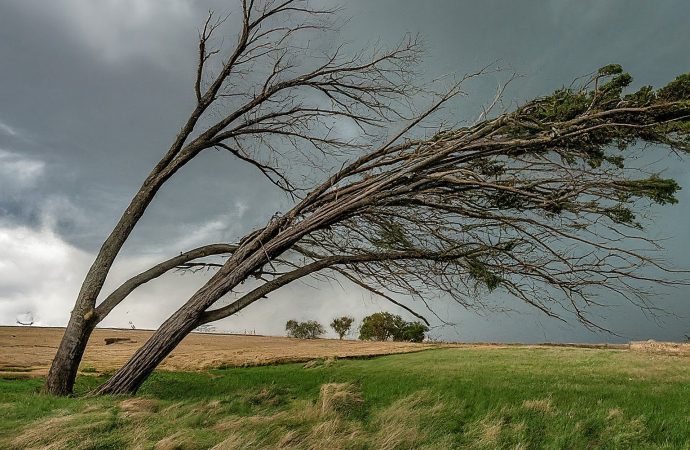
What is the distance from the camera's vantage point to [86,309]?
10.9 metres

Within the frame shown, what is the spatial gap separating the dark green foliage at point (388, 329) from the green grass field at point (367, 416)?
26.5 metres

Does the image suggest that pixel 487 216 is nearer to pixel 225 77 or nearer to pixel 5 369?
pixel 225 77

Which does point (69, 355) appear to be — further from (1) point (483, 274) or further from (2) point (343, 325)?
(2) point (343, 325)

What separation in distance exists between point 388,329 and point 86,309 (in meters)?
31.5

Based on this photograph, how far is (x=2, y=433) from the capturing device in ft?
22.1

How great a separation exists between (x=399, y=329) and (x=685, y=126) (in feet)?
113

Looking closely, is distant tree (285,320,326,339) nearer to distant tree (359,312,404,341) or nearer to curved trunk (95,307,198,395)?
distant tree (359,312,404,341)

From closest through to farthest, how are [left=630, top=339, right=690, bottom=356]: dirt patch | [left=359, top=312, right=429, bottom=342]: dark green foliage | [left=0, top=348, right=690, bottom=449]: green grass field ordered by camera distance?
[left=0, top=348, right=690, bottom=449]: green grass field < [left=630, top=339, right=690, bottom=356]: dirt patch < [left=359, top=312, right=429, bottom=342]: dark green foliage

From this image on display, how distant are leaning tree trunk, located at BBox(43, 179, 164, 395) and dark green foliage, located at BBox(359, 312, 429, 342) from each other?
97.3 feet

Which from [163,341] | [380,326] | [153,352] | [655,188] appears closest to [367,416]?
[163,341]

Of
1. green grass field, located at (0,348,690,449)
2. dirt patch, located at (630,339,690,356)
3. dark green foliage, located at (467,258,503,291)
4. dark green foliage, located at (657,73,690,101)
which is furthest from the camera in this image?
dirt patch, located at (630,339,690,356)

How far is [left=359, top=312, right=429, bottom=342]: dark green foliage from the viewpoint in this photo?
39156mm

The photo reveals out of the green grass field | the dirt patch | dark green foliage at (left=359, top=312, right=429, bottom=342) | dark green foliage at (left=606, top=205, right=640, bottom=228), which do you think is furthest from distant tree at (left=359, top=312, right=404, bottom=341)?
dark green foliage at (left=606, top=205, right=640, bottom=228)

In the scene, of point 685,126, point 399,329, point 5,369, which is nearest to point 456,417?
point 685,126
